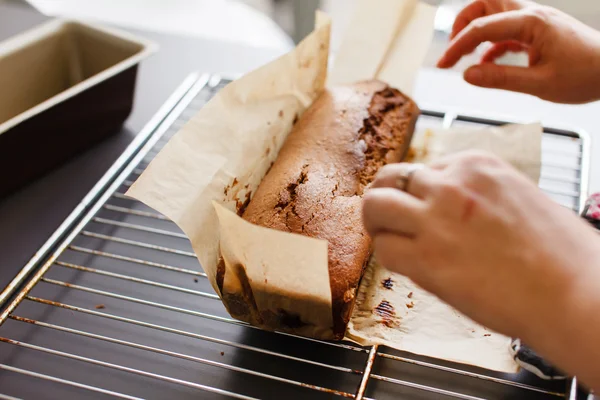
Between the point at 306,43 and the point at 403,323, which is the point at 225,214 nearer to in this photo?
the point at 403,323

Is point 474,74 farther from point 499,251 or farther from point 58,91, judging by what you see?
point 58,91

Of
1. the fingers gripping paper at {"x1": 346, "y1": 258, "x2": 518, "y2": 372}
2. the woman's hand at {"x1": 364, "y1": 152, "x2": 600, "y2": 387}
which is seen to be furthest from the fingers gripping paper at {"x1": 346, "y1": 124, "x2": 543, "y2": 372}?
the woman's hand at {"x1": 364, "y1": 152, "x2": 600, "y2": 387}

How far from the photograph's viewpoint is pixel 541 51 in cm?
94

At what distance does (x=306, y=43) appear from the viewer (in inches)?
43.9

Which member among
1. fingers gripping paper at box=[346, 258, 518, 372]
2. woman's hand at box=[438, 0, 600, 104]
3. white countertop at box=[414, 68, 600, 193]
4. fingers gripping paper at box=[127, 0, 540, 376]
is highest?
woman's hand at box=[438, 0, 600, 104]

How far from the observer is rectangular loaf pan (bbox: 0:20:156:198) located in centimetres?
102

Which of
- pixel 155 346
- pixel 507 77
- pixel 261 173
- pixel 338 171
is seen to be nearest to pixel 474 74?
pixel 507 77

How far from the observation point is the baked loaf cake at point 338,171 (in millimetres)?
835

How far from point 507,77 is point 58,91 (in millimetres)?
914

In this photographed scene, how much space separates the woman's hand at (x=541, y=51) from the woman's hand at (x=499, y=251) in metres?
0.46

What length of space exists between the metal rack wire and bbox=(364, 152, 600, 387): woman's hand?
0.26 meters

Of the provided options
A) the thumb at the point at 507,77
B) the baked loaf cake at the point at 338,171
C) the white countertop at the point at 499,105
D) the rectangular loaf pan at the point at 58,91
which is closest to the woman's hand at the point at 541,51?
the thumb at the point at 507,77

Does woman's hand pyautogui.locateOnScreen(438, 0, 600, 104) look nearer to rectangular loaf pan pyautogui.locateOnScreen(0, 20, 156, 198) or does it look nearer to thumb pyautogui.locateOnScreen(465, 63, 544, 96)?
thumb pyautogui.locateOnScreen(465, 63, 544, 96)

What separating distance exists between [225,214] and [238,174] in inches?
10.1
